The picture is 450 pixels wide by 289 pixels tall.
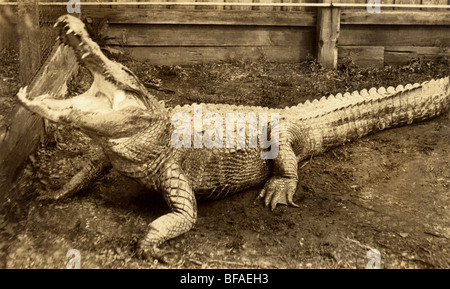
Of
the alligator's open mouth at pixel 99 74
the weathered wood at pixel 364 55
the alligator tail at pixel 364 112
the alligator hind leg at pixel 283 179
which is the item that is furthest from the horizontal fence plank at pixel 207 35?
the alligator's open mouth at pixel 99 74

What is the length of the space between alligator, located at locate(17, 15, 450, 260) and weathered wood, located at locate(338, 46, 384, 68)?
1.22 metres

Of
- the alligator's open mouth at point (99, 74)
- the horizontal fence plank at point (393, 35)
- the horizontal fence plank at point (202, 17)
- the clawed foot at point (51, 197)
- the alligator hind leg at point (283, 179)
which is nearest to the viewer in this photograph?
the alligator's open mouth at point (99, 74)

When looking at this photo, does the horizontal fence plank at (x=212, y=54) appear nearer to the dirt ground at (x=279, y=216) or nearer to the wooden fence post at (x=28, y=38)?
the dirt ground at (x=279, y=216)

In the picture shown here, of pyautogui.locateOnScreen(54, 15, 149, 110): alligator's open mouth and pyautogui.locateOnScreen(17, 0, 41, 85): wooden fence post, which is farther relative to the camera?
pyautogui.locateOnScreen(17, 0, 41, 85): wooden fence post

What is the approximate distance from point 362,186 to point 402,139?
86 cm

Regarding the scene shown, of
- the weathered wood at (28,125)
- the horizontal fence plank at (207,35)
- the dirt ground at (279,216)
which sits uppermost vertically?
the horizontal fence plank at (207,35)

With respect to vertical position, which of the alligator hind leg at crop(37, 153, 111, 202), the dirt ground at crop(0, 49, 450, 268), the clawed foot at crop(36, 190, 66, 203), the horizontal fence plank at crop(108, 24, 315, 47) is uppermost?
the horizontal fence plank at crop(108, 24, 315, 47)

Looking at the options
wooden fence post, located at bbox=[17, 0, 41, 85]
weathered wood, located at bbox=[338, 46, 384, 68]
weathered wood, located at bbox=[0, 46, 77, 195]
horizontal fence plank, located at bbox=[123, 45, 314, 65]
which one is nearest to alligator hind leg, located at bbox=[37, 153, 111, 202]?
weathered wood, located at bbox=[0, 46, 77, 195]

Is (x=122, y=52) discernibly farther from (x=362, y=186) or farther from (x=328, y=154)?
(x=362, y=186)

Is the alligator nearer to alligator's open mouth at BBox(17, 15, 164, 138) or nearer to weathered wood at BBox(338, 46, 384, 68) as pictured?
alligator's open mouth at BBox(17, 15, 164, 138)

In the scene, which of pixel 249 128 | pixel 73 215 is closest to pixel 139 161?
pixel 73 215

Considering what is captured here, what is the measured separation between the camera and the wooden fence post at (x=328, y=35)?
4.96 m

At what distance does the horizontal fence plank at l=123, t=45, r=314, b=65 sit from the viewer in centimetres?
497

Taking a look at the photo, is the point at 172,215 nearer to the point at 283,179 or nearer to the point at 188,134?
the point at 188,134
